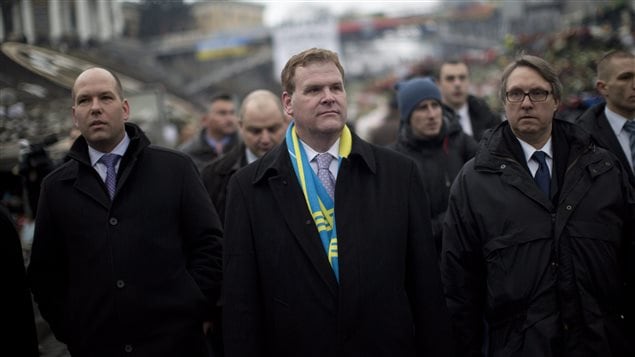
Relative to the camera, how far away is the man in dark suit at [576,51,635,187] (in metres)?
4.15

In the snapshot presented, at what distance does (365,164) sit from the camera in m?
3.12

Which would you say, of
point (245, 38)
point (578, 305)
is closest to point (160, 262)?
point (578, 305)

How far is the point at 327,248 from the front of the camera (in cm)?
302

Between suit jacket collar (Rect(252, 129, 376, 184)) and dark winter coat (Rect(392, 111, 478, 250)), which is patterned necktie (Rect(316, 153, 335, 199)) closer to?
suit jacket collar (Rect(252, 129, 376, 184))

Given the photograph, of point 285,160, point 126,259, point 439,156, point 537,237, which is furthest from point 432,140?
point 126,259

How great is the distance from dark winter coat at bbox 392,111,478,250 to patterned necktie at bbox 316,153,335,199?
1628mm

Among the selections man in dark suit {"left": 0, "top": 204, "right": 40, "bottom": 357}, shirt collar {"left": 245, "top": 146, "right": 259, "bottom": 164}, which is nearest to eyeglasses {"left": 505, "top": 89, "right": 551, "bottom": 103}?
shirt collar {"left": 245, "top": 146, "right": 259, "bottom": 164}

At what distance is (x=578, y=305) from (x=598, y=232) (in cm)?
34

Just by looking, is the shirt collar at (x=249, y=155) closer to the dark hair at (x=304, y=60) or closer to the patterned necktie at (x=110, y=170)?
the patterned necktie at (x=110, y=170)

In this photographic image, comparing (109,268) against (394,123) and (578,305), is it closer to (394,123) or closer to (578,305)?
(578,305)

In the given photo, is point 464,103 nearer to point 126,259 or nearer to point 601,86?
point 601,86

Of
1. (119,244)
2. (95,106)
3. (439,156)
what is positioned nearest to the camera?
(119,244)

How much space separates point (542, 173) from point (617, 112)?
1251 mm

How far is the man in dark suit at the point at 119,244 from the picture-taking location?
131 inches
